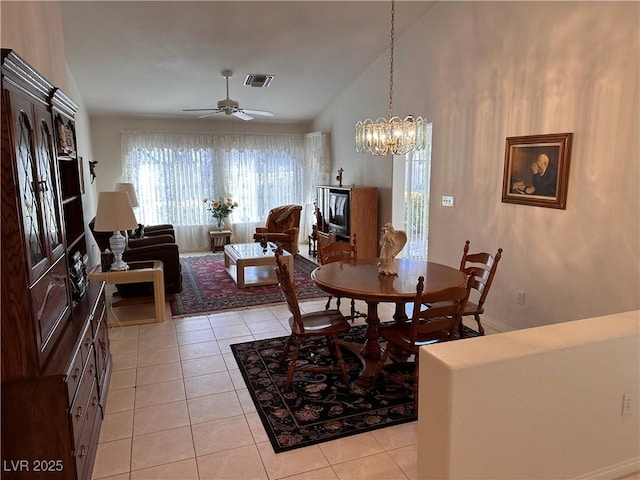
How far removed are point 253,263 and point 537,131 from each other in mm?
3420

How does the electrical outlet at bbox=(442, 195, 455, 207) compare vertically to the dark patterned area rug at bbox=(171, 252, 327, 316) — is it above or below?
above

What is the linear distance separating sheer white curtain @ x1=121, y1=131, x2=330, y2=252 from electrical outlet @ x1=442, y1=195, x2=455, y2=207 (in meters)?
3.52

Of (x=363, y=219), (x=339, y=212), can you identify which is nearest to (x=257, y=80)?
(x=339, y=212)

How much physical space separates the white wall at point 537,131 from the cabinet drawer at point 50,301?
348 centimetres

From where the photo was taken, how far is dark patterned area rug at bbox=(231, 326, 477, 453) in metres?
2.49

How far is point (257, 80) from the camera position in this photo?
6.07 metres

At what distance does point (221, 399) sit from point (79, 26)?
400cm

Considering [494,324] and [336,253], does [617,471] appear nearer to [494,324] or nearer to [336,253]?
[494,324]

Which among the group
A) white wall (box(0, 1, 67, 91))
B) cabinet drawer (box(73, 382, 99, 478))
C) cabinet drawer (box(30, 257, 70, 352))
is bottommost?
cabinet drawer (box(73, 382, 99, 478))

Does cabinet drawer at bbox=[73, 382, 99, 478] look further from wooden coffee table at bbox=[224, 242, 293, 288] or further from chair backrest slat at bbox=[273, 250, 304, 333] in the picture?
wooden coffee table at bbox=[224, 242, 293, 288]

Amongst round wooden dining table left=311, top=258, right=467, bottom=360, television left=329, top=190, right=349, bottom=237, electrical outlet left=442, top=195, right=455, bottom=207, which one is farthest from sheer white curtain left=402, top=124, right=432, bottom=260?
round wooden dining table left=311, top=258, right=467, bottom=360

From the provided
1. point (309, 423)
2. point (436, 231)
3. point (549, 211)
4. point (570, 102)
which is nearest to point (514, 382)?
point (309, 423)

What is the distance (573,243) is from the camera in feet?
10.8

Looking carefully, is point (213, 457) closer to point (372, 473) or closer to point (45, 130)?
point (372, 473)
